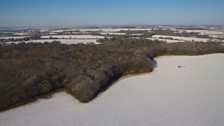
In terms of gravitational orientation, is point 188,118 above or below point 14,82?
below

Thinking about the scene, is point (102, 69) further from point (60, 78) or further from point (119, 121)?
point (119, 121)

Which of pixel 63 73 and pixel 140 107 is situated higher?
pixel 63 73

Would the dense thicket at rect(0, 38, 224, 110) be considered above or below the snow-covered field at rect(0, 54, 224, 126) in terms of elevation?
above

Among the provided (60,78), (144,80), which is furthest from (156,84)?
(60,78)

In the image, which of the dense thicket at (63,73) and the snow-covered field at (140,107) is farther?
the dense thicket at (63,73)

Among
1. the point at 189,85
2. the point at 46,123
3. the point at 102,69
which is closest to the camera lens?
the point at 46,123

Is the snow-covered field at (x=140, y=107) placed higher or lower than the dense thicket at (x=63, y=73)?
lower

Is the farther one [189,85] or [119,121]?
[189,85]

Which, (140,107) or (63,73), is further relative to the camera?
(63,73)
